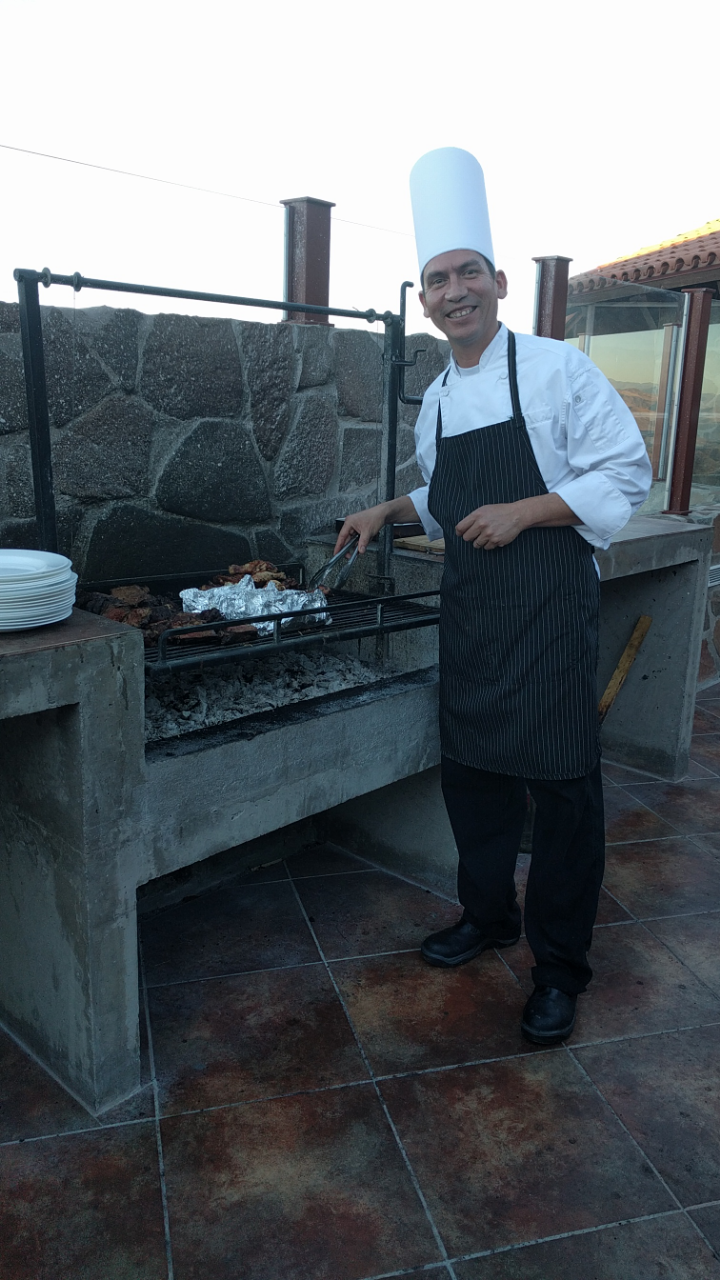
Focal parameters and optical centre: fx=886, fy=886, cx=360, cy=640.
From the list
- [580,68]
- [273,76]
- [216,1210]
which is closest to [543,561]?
[216,1210]

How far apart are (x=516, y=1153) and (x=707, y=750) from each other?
3069 millimetres

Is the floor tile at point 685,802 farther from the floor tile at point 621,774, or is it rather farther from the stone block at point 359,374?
the stone block at point 359,374

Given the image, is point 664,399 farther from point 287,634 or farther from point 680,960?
point 287,634

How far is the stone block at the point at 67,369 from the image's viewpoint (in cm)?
267

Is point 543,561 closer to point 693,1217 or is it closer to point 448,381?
point 448,381

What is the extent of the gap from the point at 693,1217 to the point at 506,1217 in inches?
14.9

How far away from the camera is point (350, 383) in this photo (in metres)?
3.69

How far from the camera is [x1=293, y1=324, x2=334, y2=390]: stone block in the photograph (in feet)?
11.3

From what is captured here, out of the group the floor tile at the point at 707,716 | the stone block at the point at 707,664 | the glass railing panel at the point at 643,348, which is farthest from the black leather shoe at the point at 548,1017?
the glass railing panel at the point at 643,348

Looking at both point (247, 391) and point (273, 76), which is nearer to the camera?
point (247, 391)

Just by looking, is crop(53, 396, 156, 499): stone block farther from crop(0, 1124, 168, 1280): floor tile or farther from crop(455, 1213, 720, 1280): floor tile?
crop(455, 1213, 720, 1280): floor tile

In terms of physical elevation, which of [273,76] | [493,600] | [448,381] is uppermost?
[273,76]

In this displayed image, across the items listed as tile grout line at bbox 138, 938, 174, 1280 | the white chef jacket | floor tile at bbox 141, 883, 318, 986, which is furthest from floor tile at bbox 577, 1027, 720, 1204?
the white chef jacket

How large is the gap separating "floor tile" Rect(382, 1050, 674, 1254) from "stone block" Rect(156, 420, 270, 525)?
1964 millimetres
